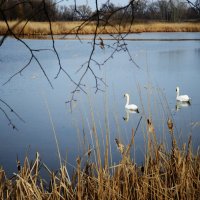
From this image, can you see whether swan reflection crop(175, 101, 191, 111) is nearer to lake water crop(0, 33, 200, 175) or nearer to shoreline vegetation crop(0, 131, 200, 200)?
lake water crop(0, 33, 200, 175)

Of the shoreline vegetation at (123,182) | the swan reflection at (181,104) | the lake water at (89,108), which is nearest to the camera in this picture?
the shoreline vegetation at (123,182)

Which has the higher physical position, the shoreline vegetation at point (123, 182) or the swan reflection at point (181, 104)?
the shoreline vegetation at point (123, 182)

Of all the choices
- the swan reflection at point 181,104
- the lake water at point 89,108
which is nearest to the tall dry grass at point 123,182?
the lake water at point 89,108

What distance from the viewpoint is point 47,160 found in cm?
292

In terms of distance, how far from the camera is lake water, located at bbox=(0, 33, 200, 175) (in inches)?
114

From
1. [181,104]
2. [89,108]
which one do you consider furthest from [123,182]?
[181,104]

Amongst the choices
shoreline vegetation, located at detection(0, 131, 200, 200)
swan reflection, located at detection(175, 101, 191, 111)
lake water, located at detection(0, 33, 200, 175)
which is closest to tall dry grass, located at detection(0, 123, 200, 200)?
shoreline vegetation, located at detection(0, 131, 200, 200)

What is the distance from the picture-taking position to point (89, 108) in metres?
4.19

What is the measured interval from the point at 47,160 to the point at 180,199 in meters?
1.41

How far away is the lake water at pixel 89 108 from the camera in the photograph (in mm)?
2896

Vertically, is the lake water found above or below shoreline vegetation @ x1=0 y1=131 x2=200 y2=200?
below

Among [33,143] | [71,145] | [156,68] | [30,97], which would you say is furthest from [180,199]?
[156,68]

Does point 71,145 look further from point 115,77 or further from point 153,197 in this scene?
point 115,77

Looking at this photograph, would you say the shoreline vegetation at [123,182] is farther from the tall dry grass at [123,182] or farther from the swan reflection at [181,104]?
the swan reflection at [181,104]
